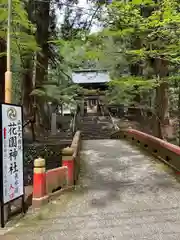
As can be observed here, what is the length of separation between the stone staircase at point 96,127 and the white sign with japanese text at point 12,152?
16.5 m

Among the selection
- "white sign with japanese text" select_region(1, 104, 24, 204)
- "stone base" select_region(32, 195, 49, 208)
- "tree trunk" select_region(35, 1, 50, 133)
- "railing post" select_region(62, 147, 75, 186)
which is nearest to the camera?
"white sign with japanese text" select_region(1, 104, 24, 204)

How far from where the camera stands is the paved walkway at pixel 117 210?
4750 millimetres

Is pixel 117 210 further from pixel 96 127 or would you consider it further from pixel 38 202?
pixel 96 127

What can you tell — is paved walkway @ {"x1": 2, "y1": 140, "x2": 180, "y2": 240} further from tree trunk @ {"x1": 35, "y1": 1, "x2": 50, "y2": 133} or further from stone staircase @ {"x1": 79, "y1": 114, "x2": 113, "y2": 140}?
stone staircase @ {"x1": 79, "y1": 114, "x2": 113, "y2": 140}

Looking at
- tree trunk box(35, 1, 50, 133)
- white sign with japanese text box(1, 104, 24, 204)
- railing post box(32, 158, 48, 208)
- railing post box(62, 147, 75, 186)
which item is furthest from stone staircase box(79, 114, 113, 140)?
white sign with japanese text box(1, 104, 24, 204)

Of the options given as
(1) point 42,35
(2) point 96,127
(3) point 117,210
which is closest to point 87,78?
(2) point 96,127

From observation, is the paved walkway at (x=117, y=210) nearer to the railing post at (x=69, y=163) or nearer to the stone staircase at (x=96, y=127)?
the railing post at (x=69, y=163)

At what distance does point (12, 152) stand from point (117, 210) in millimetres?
2285

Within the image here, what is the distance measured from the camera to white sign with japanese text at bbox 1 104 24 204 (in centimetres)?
517

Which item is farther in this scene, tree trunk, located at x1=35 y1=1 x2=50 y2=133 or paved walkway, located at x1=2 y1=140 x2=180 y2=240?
tree trunk, located at x1=35 y1=1 x2=50 y2=133

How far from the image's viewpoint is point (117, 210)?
5.85m

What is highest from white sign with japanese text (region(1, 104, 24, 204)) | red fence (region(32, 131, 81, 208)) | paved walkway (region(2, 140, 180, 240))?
white sign with japanese text (region(1, 104, 24, 204))

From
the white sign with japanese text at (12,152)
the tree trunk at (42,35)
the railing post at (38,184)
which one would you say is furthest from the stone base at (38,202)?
the tree trunk at (42,35)

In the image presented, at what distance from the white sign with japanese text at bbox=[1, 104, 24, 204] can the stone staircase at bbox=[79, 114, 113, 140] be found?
16468 mm
